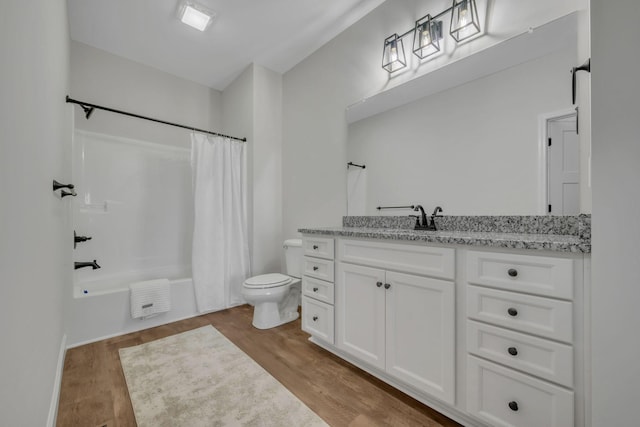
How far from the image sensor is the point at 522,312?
3.26 ft

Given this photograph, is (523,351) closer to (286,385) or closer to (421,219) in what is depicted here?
(421,219)

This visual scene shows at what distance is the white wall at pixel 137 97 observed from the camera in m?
2.59

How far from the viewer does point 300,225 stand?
2.86 metres

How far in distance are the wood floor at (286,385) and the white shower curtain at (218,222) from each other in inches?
22.1

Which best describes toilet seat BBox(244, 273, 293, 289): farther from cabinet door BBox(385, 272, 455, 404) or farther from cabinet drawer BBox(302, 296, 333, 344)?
cabinet door BBox(385, 272, 455, 404)

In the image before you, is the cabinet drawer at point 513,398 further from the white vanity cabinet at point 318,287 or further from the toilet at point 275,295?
the toilet at point 275,295

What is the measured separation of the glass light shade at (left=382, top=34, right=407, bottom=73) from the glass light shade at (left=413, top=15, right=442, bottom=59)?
0.12m

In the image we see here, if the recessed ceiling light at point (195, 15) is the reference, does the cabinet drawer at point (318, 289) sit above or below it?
below

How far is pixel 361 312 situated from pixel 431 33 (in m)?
1.85

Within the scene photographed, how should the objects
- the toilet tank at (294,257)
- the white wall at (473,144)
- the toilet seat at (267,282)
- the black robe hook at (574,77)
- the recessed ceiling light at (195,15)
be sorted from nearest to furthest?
the black robe hook at (574,77) < the white wall at (473,144) < the recessed ceiling light at (195,15) < the toilet seat at (267,282) < the toilet tank at (294,257)

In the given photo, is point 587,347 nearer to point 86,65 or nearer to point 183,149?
point 183,149

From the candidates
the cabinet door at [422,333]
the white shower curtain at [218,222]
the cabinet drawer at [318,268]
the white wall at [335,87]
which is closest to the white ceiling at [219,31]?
the white wall at [335,87]

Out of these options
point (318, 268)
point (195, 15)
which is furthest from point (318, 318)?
point (195, 15)

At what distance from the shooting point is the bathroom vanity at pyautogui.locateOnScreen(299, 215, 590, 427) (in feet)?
3.00
